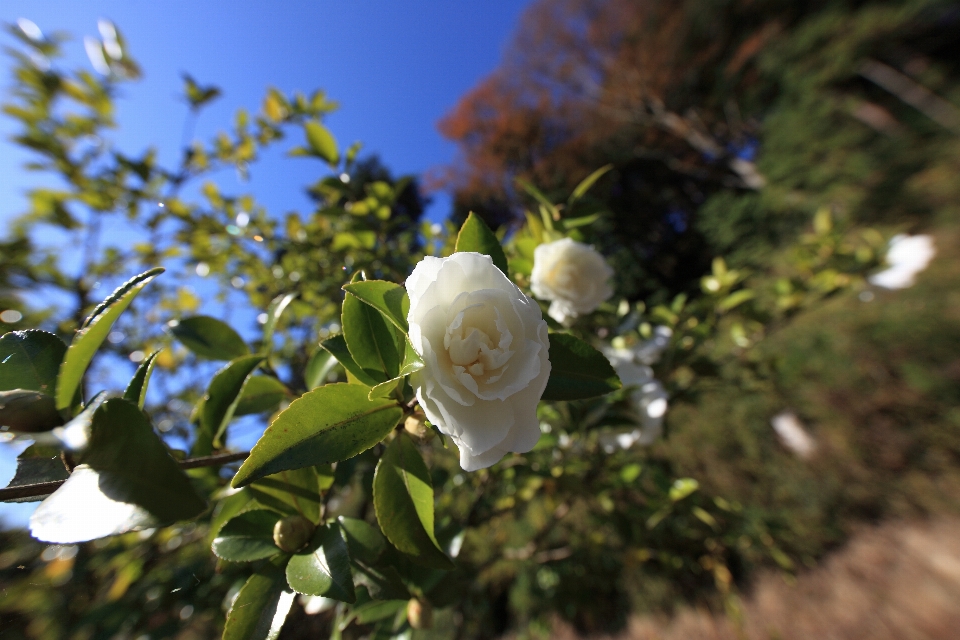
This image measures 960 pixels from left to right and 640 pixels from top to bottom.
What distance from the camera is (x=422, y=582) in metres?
0.70

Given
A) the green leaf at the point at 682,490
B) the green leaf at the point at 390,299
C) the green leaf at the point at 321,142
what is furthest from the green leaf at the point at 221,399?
the green leaf at the point at 682,490

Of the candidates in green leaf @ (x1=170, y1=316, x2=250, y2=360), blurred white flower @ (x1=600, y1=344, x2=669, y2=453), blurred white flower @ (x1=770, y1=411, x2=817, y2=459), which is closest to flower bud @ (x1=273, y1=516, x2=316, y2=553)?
green leaf @ (x1=170, y1=316, x2=250, y2=360)

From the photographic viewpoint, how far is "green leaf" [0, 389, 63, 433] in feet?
1.07

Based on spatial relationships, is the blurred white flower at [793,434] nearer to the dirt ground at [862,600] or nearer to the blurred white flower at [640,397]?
the dirt ground at [862,600]

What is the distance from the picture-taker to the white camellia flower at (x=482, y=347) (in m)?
0.36

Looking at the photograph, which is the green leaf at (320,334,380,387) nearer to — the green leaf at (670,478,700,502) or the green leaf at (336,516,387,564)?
the green leaf at (336,516,387,564)

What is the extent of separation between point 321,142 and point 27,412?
845 millimetres

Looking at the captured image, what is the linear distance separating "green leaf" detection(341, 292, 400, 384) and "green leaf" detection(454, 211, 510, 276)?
12 cm

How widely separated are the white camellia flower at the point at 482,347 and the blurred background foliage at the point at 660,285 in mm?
241

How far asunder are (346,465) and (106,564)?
1212 mm

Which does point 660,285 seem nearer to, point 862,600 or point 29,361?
point 862,600

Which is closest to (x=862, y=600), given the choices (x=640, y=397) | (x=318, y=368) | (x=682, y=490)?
(x=682, y=490)

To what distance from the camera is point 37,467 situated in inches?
15.5

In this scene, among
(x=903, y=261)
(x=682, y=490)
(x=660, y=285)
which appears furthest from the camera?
(x=660, y=285)
